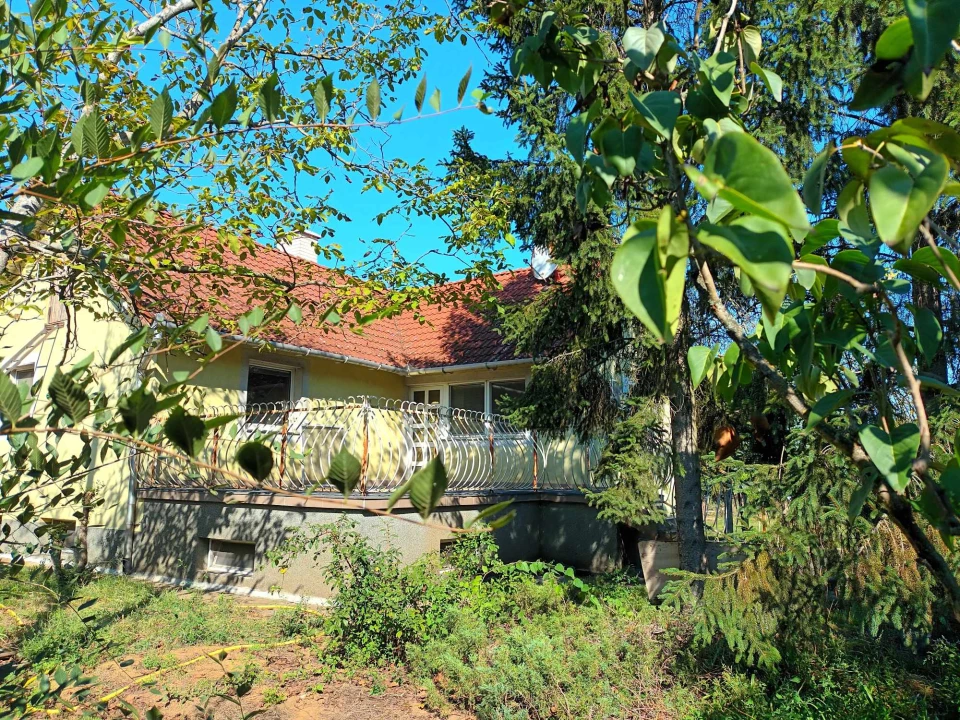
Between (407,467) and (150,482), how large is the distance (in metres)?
4.53

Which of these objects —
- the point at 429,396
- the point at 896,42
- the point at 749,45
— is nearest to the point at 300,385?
the point at 429,396

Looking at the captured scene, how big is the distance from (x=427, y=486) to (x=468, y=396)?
41.9 feet

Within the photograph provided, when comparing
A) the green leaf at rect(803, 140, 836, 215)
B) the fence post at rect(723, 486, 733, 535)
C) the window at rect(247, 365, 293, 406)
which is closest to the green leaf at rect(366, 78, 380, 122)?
the green leaf at rect(803, 140, 836, 215)

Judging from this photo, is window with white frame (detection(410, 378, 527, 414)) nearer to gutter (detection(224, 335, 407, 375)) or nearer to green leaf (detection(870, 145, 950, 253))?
gutter (detection(224, 335, 407, 375))

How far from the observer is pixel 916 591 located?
4273mm

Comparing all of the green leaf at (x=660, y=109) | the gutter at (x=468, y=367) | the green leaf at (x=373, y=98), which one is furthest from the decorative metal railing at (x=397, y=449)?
the green leaf at (x=660, y=109)

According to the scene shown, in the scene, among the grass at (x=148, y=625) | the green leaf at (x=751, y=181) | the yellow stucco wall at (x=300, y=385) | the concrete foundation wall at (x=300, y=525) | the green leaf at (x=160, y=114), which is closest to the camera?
the green leaf at (x=751, y=181)

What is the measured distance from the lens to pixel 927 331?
98 centimetres

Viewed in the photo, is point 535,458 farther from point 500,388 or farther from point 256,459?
point 256,459

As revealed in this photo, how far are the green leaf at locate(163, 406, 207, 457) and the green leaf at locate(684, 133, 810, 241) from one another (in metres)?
0.72

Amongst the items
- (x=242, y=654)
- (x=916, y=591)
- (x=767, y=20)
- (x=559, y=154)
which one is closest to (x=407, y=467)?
(x=242, y=654)

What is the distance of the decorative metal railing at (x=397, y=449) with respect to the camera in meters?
8.62

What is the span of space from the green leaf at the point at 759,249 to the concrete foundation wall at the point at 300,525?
24.9ft

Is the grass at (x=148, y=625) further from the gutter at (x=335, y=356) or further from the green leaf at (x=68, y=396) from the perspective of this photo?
the green leaf at (x=68, y=396)
